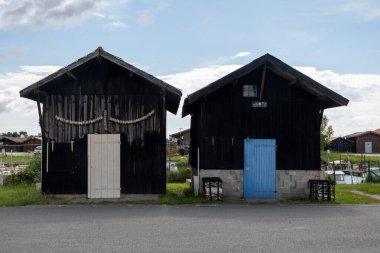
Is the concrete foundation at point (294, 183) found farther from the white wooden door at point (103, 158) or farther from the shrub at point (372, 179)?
the shrub at point (372, 179)

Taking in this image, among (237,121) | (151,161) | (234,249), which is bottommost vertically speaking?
(234,249)

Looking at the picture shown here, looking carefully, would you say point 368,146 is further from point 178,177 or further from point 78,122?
point 78,122

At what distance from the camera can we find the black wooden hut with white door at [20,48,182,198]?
1831 cm

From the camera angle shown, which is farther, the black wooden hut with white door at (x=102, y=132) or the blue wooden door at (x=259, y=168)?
the blue wooden door at (x=259, y=168)

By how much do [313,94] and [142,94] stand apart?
6483 millimetres

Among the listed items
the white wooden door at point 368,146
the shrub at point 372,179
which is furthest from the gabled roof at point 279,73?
the white wooden door at point 368,146

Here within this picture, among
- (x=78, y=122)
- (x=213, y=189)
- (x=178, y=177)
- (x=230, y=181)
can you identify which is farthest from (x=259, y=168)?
(x=178, y=177)

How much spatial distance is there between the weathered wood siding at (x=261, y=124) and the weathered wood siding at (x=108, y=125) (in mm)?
1830

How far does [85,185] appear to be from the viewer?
1830 centimetres

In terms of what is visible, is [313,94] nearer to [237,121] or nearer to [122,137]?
[237,121]

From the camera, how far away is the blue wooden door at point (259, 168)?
18953 millimetres

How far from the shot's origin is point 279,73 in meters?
18.9

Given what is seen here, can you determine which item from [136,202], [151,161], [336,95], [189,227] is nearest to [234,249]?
[189,227]

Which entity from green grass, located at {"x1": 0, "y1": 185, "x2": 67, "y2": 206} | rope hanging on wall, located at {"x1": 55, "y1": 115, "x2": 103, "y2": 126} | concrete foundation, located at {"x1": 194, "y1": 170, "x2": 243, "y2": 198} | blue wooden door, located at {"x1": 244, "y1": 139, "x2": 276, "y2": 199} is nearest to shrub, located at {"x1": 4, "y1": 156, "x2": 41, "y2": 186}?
green grass, located at {"x1": 0, "y1": 185, "x2": 67, "y2": 206}
